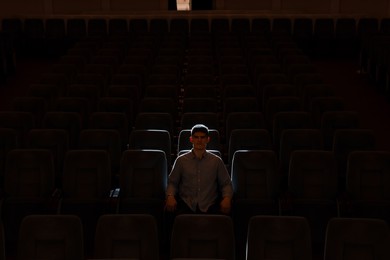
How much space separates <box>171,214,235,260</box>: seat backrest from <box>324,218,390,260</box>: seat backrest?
0.64 metres

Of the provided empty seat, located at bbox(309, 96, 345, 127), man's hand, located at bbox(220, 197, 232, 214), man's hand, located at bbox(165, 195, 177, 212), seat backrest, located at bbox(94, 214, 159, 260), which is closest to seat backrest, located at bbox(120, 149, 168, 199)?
man's hand, located at bbox(165, 195, 177, 212)

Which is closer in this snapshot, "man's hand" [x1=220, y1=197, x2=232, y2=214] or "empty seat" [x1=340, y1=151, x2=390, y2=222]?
"man's hand" [x1=220, y1=197, x2=232, y2=214]

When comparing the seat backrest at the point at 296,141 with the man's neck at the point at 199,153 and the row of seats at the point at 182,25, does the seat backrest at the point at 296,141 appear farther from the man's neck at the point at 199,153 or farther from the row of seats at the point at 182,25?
the row of seats at the point at 182,25

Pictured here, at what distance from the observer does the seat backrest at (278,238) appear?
4.42m

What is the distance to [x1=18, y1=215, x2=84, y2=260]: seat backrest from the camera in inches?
175

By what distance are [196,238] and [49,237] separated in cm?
95

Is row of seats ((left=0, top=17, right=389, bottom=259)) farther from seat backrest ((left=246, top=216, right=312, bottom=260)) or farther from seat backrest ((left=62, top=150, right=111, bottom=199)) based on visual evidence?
seat backrest ((left=246, top=216, right=312, bottom=260))

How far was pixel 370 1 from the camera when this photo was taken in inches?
731

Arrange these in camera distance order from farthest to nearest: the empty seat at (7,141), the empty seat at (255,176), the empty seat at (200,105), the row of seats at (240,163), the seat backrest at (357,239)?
the empty seat at (200,105) → the empty seat at (7,141) → the empty seat at (255,176) → the row of seats at (240,163) → the seat backrest at (357,239)

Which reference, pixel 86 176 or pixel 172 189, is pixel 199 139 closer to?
pixel 172 189

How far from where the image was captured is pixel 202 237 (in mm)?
4477

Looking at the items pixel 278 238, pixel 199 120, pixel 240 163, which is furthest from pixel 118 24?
pixel 278 238

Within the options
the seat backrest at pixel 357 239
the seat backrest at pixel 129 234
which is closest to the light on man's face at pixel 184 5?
the seat backrest at pixel 129 234

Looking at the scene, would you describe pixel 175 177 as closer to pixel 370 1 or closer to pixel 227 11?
pixel 227 11
